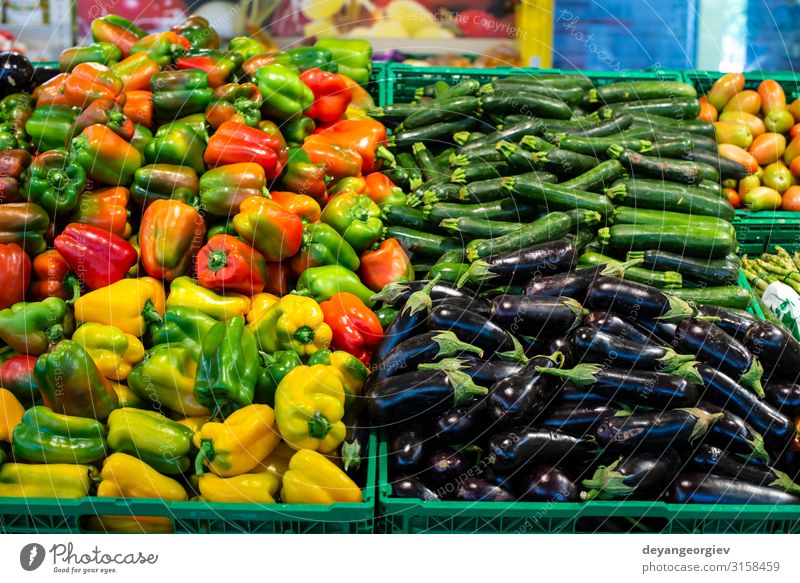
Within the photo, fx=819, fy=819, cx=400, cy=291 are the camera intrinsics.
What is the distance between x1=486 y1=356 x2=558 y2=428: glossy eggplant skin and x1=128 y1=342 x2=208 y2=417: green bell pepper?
104 cm

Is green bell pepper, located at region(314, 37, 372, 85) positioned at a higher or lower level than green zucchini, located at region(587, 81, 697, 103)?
higher

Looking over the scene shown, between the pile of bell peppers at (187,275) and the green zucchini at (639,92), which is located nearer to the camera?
the pile of bell peppers at (187,275)

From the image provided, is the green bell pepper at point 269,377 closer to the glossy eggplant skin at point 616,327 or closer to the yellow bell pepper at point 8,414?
the yellow bell pepper at point 8,414

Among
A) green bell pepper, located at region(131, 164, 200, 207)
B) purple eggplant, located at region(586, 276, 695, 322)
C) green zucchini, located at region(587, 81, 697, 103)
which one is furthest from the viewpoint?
green zucchini, located at region(587, 81, 697, 103)

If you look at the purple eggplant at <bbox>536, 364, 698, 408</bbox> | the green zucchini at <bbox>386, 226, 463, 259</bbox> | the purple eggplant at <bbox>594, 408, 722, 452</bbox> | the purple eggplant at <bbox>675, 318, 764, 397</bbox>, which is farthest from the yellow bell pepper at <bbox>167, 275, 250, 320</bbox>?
the purple eggplant at <bbox>675, 318, 764, 397</bbox>

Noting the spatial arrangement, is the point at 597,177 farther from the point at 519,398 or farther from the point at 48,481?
the point at 48,481

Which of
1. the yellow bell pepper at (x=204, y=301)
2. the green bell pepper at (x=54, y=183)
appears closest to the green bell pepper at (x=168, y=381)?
the yellow bell pepper at (x=204, y=301)

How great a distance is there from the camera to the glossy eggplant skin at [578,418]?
2738 mm

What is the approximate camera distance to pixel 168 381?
9.61 ft

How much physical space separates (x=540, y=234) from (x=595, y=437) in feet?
3.57

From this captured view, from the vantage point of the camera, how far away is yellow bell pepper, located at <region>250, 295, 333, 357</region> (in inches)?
123

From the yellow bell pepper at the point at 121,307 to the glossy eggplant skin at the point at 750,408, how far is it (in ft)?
6.74

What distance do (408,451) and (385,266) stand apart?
108cm

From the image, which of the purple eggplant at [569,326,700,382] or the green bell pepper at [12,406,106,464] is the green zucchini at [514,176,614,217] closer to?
the purple eggplant at [569,326,700,382]
